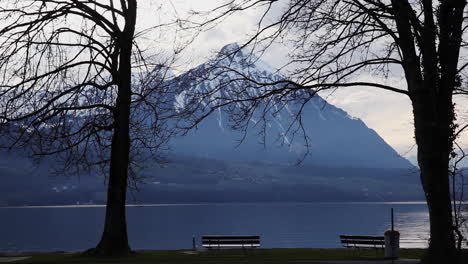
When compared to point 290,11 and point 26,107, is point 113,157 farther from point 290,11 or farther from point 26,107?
point 290,11

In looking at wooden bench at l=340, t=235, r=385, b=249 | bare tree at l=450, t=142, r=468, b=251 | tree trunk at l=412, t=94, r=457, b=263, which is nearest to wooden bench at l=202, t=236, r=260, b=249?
wooden bench at l=340, t=235, r=385, b=249

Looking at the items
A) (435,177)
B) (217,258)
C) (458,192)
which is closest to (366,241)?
(217,258)

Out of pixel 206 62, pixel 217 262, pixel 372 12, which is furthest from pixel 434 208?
pixel 217 262

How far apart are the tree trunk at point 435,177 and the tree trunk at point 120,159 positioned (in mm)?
12804

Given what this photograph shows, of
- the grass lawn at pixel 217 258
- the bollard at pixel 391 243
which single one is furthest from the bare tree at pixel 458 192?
the grass lawn at pixel 217 258

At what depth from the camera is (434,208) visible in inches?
615

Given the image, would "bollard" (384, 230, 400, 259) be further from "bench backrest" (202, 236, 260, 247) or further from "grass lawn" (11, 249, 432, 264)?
"bench backrest" (202, 236, 260, 247)

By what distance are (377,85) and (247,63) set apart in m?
3.36

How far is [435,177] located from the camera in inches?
615

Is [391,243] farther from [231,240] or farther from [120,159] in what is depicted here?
[120,159]

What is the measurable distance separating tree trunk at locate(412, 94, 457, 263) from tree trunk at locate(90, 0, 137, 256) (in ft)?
42.0

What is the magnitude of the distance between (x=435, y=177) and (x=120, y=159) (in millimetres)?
13376

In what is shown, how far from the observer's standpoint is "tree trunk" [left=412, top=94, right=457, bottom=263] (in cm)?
1555

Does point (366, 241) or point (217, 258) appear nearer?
point (217, 258)
